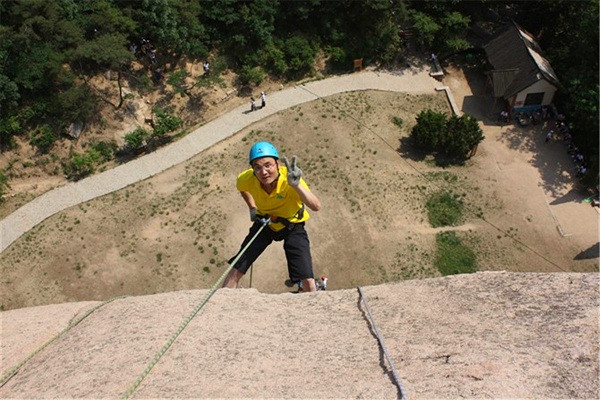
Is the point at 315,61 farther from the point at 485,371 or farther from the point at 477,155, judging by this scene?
the point at 485,371

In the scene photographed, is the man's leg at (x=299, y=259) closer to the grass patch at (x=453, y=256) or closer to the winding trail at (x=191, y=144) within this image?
the grass patch at (x=453, y=256)

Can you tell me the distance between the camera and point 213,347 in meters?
8.26

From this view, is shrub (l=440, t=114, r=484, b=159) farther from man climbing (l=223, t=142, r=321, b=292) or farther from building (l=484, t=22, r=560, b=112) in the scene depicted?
man climbing (l=223, t=142, r=321, b=292)

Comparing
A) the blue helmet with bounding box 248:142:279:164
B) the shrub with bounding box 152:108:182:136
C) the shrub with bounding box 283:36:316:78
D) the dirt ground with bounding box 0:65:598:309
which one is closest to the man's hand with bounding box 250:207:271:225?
the blue helmet with bounding box 248:142:279:164

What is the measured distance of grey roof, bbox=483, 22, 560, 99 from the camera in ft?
97.3

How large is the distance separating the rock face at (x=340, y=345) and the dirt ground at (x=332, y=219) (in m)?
12.7

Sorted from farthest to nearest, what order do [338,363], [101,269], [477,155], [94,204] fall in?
1. [477,155]
2. [94,204]
3. [101,269]
4. [338,363]

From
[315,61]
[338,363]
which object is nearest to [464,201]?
[315,61]

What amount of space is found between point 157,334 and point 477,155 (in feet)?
80.1

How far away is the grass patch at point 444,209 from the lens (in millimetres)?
24938

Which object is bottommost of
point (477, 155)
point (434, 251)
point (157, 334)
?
point (434, 251)

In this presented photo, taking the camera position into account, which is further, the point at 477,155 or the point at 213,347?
the point at 477,155

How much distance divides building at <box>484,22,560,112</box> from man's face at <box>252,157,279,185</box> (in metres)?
23.7

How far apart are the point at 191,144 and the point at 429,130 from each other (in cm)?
1358
